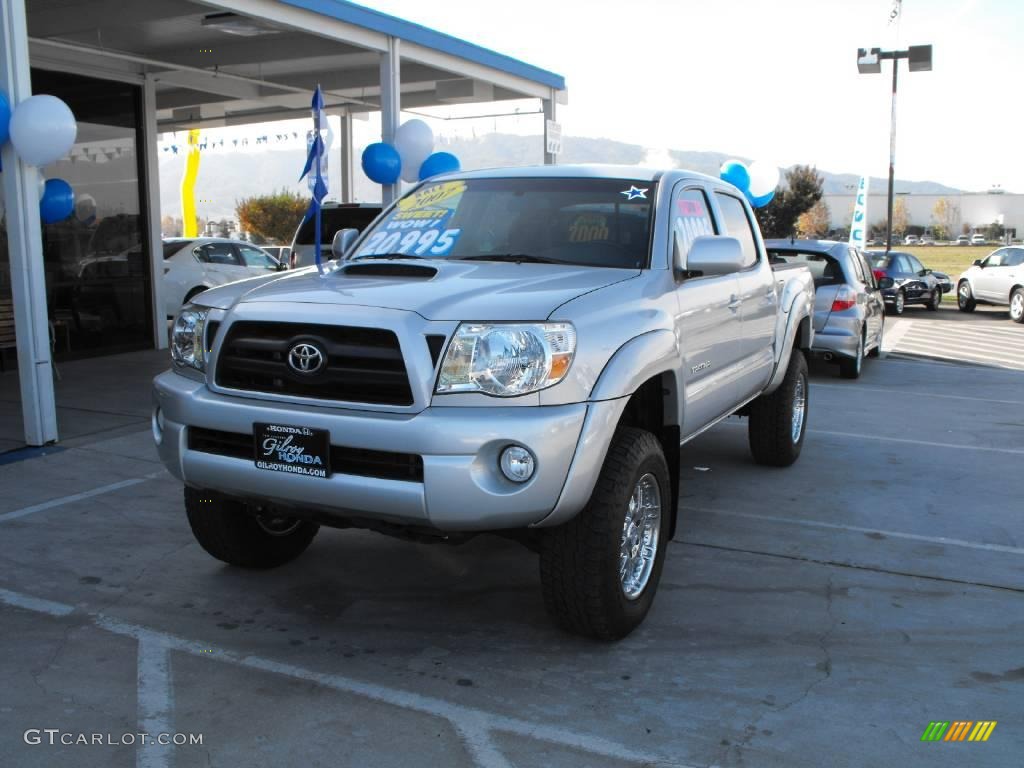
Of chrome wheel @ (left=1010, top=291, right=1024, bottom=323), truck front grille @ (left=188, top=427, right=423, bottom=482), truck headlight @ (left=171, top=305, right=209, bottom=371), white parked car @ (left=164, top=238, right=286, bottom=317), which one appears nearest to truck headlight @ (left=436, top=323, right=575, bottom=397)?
truck front grille @ (left=188, top=427, right=423, bottom=482)

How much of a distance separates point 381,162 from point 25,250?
14.4 ft

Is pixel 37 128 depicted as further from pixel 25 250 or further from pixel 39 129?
pixel 25 250

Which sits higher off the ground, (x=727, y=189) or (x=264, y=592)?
(x=727, y=189)

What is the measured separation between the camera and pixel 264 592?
4.52 meters

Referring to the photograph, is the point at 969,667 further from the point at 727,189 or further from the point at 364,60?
the point at 364,60

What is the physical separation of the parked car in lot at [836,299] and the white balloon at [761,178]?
7.76 ft

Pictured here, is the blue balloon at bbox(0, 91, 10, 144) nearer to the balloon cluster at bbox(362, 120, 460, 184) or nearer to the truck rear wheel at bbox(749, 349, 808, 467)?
the balloon cluster at bbox(362, 120, 460, 184)

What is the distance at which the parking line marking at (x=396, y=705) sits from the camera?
3.14 meters

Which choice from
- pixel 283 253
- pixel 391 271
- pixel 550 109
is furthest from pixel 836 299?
pixel 283 253

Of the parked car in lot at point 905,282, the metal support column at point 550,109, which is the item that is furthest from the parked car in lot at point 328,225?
the parked car in lot at point 905,282

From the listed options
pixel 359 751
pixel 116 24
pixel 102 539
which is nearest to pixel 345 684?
pixel 359 751

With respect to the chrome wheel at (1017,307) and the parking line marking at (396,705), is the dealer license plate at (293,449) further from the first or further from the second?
the chrome wheel at (1017,307)

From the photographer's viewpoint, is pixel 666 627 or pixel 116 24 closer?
pixel 666 627

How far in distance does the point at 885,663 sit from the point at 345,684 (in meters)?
2.10
